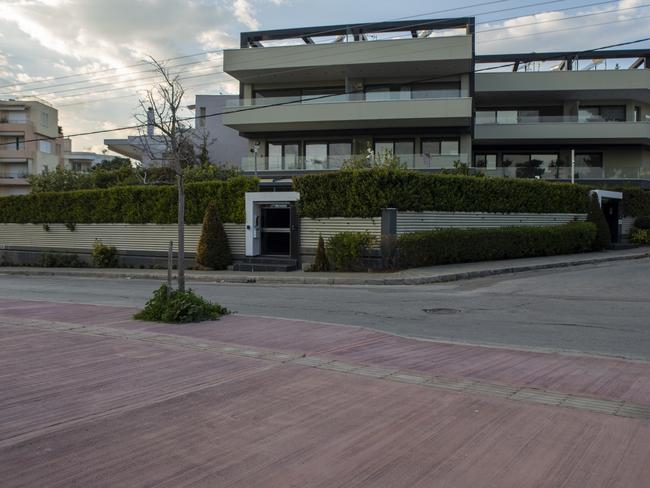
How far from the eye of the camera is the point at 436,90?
1476 inches

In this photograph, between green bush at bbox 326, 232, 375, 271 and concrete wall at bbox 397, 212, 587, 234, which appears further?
concrete wall at bbox 397, 212, 587, 234

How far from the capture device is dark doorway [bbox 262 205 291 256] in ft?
73.0

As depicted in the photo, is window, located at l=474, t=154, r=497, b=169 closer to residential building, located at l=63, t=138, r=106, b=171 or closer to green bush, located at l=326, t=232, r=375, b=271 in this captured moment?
green bush, located at l=326, t=232, r=375, b=271

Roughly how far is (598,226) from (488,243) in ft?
29.1

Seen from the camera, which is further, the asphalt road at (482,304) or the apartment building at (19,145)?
the apartment building at (19,145)

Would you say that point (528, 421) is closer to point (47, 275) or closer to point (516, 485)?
point (516, 485)

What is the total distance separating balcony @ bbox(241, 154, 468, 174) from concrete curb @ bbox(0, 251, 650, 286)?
1206 centimetres

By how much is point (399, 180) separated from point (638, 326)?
11.1 m

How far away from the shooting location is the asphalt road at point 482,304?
8.74 m

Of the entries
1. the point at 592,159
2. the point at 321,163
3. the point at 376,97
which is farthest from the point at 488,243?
the point at 592,159

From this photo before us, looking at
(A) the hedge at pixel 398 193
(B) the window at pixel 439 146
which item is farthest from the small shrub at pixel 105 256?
(B) the window at pixel 439 146

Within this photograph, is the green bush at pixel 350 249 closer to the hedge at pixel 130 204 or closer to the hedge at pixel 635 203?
the hedge at pixel 130 204

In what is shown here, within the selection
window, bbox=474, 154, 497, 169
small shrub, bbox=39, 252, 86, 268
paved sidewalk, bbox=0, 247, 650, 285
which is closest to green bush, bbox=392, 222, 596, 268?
paved sidewalk, bbox=0, 247, 650, 285

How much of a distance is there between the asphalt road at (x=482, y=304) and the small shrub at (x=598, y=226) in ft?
26.0
